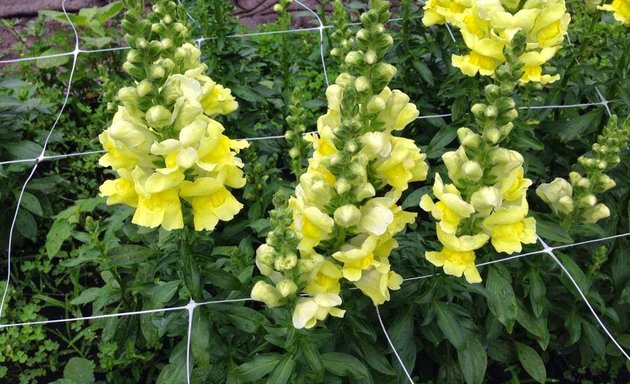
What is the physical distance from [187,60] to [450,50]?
1.46m

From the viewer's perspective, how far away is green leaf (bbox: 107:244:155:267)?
256 cm

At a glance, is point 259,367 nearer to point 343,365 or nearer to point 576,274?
point 343,365

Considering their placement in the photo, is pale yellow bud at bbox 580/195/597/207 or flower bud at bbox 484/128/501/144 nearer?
flower bud at bbox 484/128/501/144

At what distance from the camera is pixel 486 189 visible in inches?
80.9

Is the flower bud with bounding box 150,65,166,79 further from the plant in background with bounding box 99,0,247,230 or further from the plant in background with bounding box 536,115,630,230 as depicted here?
the plant in background with bounding box 536,115,630,230

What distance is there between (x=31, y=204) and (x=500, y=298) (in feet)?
8.27

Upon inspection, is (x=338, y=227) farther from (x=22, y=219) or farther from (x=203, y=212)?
(x=22, y=219)

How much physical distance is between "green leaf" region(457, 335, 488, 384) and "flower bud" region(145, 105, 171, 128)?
1500 mm

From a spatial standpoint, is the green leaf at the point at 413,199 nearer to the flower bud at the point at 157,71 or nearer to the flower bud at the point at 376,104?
the flower bud at the point at 376,104

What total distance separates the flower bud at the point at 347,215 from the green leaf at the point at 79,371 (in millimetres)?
1902

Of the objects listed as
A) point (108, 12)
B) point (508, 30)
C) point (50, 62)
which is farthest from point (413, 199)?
point (108, 12)

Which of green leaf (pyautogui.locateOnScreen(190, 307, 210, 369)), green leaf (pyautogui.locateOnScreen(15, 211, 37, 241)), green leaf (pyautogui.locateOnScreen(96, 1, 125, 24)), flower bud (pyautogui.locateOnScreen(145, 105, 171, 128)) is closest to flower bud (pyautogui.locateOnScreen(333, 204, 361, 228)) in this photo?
flower bud (pyautogui.locateOnScreen(145, 105, 171, 128))

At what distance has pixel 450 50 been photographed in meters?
3.37

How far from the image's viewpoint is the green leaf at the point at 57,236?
11.9 ft
